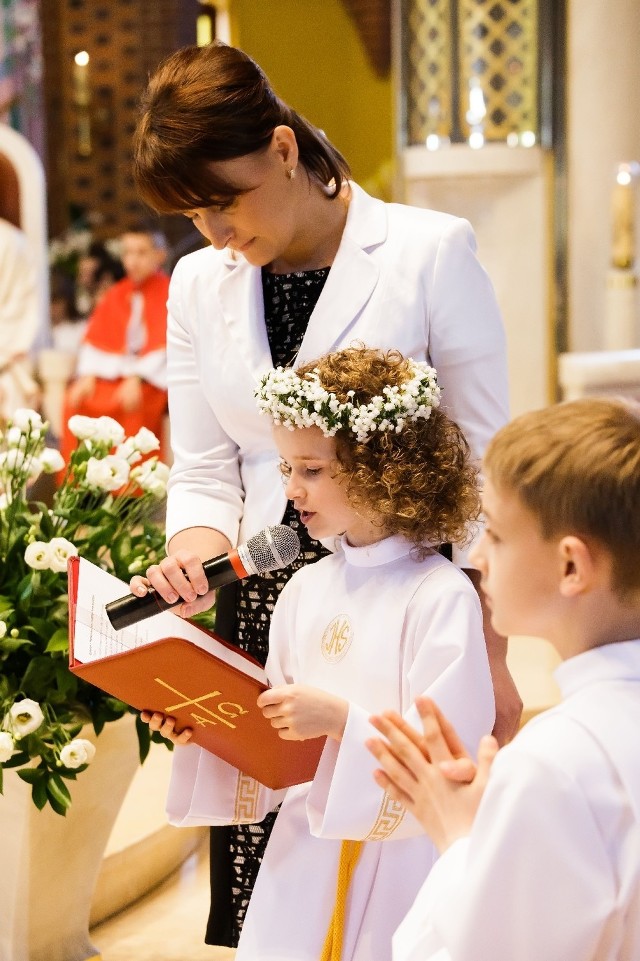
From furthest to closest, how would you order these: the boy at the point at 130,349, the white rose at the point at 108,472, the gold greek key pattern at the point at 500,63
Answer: the boy at the point at 130,349
the gold greek key pattern at the point at 500,63
the white rose at the point at 108,472

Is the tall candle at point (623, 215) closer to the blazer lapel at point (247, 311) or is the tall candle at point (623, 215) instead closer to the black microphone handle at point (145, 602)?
the blazer lapel at point (247, 311)

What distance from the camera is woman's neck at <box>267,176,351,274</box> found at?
2137 mm

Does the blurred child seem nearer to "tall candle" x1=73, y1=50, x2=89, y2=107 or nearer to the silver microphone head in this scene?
the silver microphone head

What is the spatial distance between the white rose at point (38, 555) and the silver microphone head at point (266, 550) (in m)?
0.77

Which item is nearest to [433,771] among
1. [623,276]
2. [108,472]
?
[108,472]

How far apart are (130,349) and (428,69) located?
234 cm

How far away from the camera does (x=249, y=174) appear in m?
1.98

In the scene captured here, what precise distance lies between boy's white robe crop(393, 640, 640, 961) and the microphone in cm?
60

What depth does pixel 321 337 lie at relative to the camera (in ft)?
6.92

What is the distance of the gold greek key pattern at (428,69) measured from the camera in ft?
23.7

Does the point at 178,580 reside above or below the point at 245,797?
above

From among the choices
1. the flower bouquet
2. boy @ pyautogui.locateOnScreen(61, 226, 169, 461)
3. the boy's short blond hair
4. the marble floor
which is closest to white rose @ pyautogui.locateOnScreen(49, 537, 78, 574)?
the flower bouquet

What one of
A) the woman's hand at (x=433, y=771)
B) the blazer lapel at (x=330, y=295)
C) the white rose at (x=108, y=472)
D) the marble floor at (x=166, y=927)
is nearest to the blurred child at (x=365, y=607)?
the blazer lapel at (x=330, y=295)

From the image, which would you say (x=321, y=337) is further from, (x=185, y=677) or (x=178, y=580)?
(x=185, y=677)
